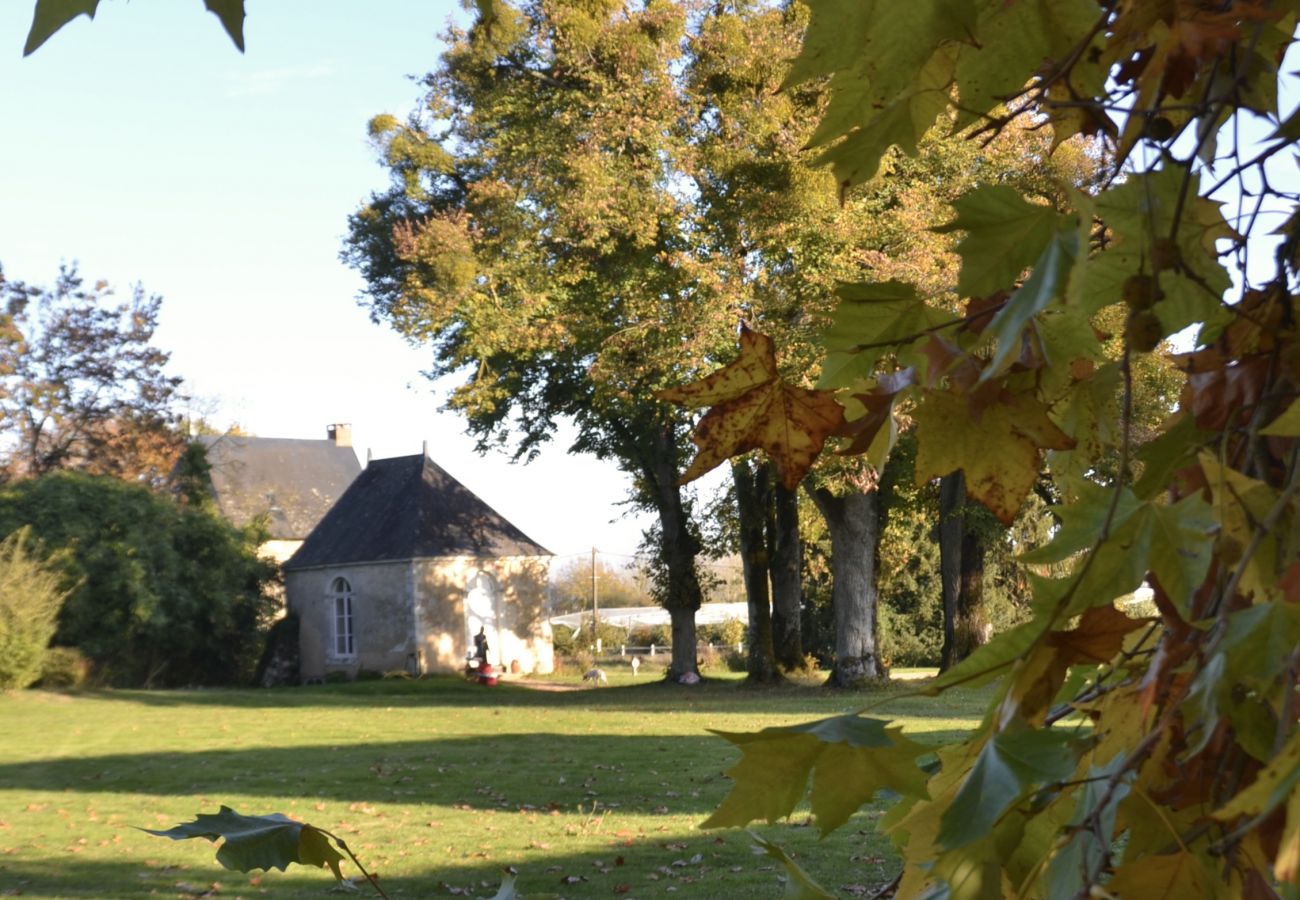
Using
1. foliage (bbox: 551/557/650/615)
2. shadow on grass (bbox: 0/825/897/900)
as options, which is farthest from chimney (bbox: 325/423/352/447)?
shadow on grass (bbox: 0/825/897/900)

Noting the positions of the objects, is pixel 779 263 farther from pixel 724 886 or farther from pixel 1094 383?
pixel 1094 383

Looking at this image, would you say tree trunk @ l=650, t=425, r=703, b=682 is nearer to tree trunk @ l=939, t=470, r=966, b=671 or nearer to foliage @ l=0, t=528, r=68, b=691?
tree trunk @ l=939, t=470, r=966, b=671

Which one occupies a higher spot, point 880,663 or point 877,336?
point 877,336

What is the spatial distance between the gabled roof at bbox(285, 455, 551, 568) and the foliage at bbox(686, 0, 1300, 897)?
1137 inches

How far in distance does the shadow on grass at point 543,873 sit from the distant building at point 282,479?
30232 millimetres

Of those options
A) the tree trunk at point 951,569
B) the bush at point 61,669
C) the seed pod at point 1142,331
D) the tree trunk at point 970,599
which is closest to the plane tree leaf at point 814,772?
the seed pod at point 1142,331

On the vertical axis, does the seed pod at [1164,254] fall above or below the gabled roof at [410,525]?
below

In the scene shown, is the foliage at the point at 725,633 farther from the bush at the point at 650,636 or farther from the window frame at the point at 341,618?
the window frame at the point at 341,618

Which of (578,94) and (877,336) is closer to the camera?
(877,336)

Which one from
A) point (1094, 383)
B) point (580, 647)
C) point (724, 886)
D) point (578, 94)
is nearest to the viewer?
point (1094, 383)

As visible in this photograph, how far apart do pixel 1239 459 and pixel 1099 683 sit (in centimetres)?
20

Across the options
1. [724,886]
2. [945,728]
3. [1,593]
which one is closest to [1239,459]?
[724,886]

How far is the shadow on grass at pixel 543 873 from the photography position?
7102 mm

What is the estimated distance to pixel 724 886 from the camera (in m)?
7.03
